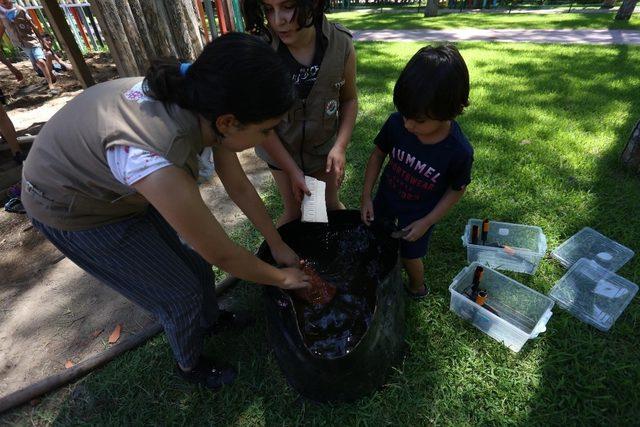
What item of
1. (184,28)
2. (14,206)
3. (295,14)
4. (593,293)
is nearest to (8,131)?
(14,206)

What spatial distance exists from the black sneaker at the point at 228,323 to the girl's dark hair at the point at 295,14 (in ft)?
4.56

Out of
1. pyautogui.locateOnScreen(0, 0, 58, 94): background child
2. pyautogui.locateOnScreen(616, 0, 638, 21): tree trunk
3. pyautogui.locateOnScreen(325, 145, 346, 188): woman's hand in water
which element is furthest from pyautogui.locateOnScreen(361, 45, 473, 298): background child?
pyautogui.locateOnScreen(616, 0, 638, 21): tree trunk

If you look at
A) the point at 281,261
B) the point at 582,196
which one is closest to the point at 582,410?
the point at 281,261

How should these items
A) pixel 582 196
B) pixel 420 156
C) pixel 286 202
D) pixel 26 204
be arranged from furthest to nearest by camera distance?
pixel 582 196
pixel 286 202
pixel 420 156
pixel 26 204

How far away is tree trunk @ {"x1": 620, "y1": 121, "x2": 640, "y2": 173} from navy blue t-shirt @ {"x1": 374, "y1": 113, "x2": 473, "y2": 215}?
6.83 ft

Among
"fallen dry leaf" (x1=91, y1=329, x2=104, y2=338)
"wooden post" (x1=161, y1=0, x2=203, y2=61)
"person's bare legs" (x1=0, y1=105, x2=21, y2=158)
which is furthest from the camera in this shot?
"person's bare legs" (x1=0, y1=105, x2=21, y2=158)

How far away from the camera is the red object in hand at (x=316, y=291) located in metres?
1.71

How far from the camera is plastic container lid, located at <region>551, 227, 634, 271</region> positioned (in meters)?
2.12

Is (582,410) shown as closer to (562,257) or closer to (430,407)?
(430,407)

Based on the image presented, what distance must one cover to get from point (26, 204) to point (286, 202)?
48.2 inches

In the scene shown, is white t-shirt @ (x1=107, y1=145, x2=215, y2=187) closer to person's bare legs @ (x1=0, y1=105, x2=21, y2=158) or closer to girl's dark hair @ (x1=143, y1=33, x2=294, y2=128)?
girl's dark hair @ (x1=143, y1=33, x2=294, y2=128)

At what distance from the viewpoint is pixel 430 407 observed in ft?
5.15

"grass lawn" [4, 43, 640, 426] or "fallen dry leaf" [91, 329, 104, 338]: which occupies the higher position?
"grass lawn" [4, 43, 640, 426]

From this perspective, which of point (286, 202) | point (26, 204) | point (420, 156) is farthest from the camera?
point (286, 202)
